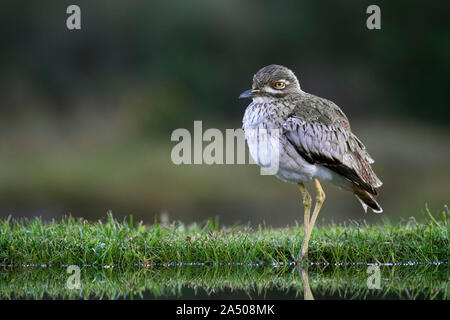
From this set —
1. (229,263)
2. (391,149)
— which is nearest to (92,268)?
(229,263)

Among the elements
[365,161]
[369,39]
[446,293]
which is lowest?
[446,293]

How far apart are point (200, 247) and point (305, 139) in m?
1.59

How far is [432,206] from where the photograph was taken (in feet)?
55.7

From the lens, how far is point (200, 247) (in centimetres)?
750

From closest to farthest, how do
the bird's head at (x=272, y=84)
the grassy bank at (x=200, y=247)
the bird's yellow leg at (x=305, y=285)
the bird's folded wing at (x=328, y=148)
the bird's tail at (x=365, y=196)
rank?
the bird's yellow leg at (x=305, y=285) → the grassy bank at (x=200, y=247) → the bird's folded wing at (x=328, y=148) → the bird's tail at (x=365, y=196) → the bird's head at (x=272, y=84)

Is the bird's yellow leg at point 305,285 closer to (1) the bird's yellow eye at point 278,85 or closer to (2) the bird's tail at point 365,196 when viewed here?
(2) the bird's tail at point 365,196

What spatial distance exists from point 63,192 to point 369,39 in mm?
11605

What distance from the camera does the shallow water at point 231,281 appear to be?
6.00m

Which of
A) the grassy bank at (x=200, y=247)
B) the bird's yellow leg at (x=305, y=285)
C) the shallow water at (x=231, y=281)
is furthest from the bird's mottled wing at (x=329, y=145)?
the bird's yellow leg at (x=305, y=285)

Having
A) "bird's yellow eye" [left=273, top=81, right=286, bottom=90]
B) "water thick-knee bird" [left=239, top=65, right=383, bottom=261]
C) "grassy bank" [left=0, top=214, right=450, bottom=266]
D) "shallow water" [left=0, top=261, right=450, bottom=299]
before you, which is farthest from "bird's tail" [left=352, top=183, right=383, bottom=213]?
"bird's yellow eye" [left=273, top=81, right=286, bottom=90]

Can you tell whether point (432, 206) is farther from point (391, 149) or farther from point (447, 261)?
point (447, 261)

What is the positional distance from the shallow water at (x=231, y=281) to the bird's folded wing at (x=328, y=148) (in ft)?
3.23

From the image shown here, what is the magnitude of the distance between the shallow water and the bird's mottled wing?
3.27ft

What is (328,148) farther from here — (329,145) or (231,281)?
(231,281)
